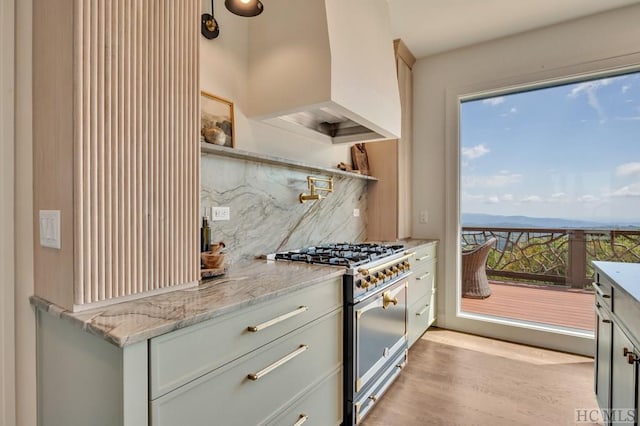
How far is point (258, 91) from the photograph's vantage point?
2014mm

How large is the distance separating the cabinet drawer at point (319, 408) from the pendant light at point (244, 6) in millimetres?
1832

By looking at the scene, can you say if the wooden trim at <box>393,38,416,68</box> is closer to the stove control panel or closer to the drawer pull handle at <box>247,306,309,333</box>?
the stove control panel

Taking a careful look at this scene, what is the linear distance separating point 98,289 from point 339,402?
4.30ft

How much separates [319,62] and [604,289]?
198cm

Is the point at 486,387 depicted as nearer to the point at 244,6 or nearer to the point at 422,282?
the point at 422,282

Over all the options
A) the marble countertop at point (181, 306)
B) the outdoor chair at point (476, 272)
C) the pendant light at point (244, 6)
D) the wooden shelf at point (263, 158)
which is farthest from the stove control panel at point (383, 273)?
the pendant light at point (244, 6)

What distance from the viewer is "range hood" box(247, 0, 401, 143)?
1757 millimetres

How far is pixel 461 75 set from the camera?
128 inches

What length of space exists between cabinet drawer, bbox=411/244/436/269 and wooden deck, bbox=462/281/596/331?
0.63 meters

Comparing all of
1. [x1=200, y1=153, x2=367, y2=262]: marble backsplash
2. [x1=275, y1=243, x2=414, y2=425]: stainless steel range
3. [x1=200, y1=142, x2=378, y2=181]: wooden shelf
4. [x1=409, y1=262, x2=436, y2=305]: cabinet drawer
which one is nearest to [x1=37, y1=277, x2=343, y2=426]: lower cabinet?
[x1=275, y1=243, x2=414, y2=425]: stainless steel range

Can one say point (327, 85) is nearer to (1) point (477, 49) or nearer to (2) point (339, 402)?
(2) point (339, 402)

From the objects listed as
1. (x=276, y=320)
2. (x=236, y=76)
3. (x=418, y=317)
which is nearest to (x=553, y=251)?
(x=418, y=317)

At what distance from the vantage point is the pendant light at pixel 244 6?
153cm

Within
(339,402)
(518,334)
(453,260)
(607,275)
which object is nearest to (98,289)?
(339,402)
